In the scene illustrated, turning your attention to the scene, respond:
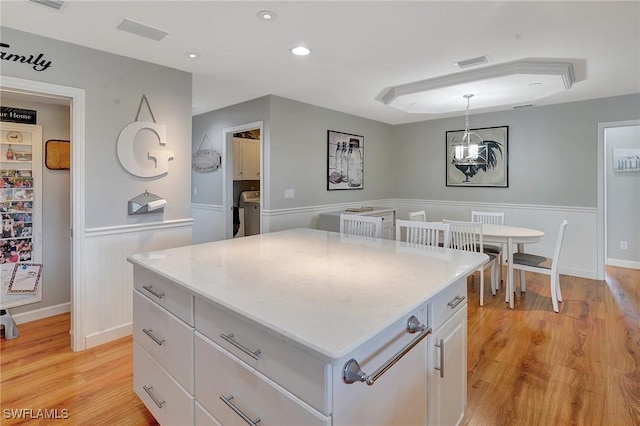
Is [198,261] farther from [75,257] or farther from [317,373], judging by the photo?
[75,257]

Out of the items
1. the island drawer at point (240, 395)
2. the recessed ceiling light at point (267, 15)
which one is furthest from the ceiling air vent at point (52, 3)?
the island drawer at point (240, 395)

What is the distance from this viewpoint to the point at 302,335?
95 centimetres

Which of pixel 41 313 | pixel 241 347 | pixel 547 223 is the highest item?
pixel 547 223

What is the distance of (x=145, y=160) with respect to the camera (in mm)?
3031

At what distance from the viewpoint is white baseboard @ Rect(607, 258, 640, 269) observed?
5027 mm

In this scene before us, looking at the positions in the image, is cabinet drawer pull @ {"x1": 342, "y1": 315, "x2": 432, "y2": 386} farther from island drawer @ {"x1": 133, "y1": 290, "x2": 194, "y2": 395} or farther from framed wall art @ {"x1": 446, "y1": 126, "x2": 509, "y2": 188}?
framed wall art @ {"x1": 446, "y1": 126, "x2": 509, "y2": 188}

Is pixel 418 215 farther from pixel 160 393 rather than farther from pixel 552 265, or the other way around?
pixel 160 393

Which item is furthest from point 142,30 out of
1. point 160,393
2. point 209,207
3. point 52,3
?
point 209,207

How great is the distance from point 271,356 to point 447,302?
833 mm

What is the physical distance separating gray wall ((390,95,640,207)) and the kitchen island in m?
3.79

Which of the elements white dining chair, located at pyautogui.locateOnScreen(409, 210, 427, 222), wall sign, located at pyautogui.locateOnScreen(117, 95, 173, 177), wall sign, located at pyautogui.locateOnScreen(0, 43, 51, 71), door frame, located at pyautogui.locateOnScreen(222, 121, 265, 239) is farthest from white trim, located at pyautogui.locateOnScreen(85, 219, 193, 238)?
white dining chair, located at pyautogui.locateOnScreen(409, 210, 427, 222)

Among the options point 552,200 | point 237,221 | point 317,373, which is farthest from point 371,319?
point 552,200

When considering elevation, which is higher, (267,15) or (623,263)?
(267,15)

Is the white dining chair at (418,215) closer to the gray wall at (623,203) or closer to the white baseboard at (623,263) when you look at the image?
the gray wall at (623,203)
